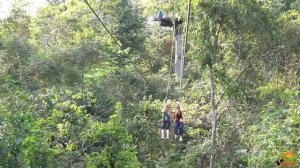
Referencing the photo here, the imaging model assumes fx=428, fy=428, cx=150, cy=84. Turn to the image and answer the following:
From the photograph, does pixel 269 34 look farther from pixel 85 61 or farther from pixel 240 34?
pixel 85 61

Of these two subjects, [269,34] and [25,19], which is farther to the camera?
[25,19]

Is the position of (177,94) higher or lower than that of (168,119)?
higher

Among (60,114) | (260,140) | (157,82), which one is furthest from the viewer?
(157,82)

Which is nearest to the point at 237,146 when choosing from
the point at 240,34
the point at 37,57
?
the point at 240,34

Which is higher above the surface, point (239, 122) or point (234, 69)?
point (234, 69)

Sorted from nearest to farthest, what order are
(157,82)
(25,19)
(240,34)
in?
(240,34) < (157,82) < (25,19)

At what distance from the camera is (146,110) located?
11.1 metres

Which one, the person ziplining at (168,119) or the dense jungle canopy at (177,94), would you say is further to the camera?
the person ziplining at (168,119)

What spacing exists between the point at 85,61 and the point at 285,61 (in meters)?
5.22

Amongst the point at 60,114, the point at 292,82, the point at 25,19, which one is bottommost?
the point at 60,114

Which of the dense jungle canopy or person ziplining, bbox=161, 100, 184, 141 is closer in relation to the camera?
the dense jungle canopy

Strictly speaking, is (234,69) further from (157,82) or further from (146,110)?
(157,82)

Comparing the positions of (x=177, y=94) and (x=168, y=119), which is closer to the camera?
(x=168, y=119)

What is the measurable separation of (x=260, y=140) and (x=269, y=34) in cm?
344
